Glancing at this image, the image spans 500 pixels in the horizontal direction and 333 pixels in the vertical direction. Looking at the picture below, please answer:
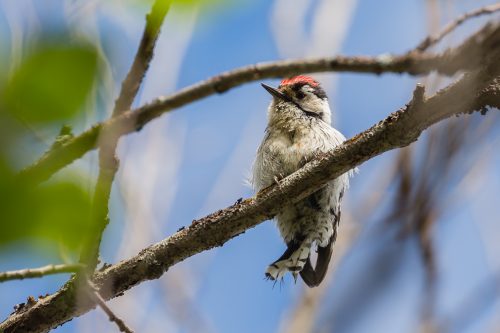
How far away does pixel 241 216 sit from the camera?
353 cm

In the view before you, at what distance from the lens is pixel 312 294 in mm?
5832

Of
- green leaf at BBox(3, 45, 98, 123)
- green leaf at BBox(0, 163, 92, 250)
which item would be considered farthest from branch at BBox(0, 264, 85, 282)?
green leaf at BBox(3, 45, 98, 123)

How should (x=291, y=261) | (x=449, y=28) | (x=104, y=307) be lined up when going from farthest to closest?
(x=291, y=261), (x=104, y=307), (x=449, y=28)

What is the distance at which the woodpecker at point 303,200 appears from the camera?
197 inches

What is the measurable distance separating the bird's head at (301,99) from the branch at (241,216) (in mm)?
2208

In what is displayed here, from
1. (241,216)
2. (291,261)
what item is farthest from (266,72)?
(291,261)

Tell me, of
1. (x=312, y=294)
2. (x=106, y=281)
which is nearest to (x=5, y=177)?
(x=106, y=281)

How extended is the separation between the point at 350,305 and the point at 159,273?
1.47 m

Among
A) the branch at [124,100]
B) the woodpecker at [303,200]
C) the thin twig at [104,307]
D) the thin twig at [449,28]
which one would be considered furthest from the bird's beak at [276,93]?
the branch at [124,100]

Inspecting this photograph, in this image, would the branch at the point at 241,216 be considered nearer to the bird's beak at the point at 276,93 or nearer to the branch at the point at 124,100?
the branch at the point at 124,100

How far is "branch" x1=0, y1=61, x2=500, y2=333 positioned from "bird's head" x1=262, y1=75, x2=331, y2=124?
2.21 metres

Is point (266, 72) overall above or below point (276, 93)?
below

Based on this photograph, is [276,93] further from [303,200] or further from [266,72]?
[266,72]

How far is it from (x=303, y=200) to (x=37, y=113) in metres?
4.23
